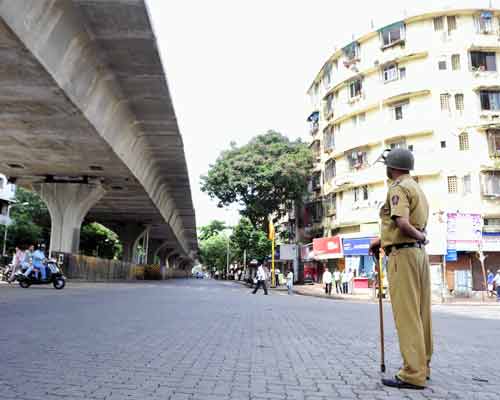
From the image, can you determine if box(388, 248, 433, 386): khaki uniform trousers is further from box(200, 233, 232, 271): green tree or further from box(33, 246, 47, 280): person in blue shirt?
box(200, 233, 232, 271): green tree

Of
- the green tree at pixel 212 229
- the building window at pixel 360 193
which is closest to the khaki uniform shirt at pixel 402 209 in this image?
the building window at pixel 360 193

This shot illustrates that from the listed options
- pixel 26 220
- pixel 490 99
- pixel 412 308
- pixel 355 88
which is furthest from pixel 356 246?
pixel 26 220

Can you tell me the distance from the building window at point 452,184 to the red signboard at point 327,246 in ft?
29.1

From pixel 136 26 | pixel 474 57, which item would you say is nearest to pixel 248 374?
pixel 136 26

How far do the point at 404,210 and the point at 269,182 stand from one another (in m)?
32.8

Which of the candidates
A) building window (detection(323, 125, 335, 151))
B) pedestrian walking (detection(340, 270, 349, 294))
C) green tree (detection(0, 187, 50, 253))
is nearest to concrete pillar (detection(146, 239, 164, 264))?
green tree (detection(0, 187, 50, 253))

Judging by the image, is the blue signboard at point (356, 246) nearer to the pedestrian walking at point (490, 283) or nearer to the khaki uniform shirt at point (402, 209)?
the pedestrian walking at point (490, 283)

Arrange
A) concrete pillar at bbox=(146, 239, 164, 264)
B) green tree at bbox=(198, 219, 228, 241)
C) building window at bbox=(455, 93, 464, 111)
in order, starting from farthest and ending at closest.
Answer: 1. green tree at bbox=(198, 219, 228, 241)
2. concrete pillar at bbox=(146, 239, 164, 264)
3. building window at bbox=(455, 93, 464, 111)

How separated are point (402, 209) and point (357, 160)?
30813 millimetres

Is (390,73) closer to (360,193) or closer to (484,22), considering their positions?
(484,22)

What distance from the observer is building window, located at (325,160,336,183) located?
1442 inches

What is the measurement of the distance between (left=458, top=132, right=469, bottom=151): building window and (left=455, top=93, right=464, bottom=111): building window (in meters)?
1.77

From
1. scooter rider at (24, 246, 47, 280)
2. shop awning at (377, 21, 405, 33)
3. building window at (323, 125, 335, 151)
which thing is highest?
shop awning at (377, 21, 405, 33)

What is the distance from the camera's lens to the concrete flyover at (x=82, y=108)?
33.9 feet
